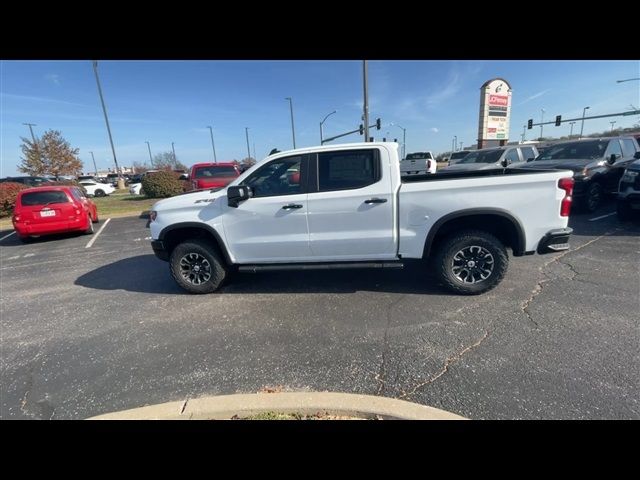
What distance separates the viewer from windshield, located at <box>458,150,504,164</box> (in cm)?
1081

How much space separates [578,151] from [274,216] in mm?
9211

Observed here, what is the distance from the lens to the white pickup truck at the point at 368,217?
358 centimetres

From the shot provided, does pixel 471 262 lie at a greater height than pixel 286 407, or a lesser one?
greater

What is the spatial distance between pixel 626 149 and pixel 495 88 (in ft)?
69.1

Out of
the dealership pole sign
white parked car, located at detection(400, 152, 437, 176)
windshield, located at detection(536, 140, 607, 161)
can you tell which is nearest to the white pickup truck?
windshield, located at detection(536, 140, 607, 161)

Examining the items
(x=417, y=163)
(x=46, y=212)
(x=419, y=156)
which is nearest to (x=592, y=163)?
(x=417, y=163)

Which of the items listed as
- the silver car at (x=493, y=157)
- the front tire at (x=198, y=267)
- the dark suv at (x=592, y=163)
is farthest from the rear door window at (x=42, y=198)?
the dark suv at (x=592, y=163)

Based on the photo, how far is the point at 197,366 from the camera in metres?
2.81

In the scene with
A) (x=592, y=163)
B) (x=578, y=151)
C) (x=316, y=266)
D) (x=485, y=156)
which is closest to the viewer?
(x=316, y=266)

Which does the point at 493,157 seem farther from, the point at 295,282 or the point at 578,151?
the point at 295,282

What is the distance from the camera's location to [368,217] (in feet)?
12.3

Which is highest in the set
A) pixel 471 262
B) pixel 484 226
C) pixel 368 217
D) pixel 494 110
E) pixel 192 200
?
pixel 494 110
